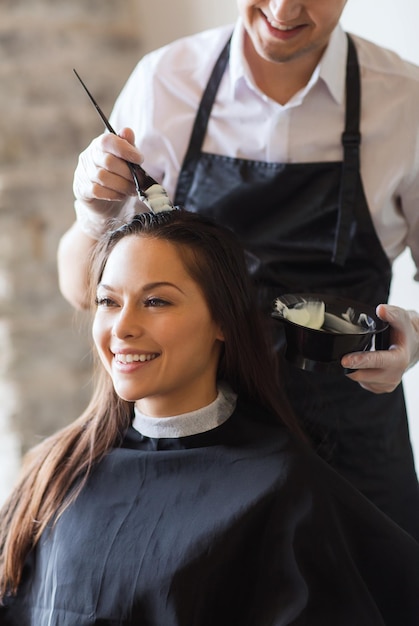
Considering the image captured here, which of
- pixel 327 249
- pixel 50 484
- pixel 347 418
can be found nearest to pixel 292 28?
pixel 327 249

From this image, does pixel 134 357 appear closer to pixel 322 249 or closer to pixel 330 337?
pixel 330 337

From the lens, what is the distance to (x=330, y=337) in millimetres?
1585

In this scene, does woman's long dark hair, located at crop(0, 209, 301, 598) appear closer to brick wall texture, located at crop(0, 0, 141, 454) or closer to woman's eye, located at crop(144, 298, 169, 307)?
woman's eye, located at crop(144, 298, 169, 307)

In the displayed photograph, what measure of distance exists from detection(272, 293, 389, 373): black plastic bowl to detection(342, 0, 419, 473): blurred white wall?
76 cm

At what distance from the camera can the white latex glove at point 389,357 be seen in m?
1.65

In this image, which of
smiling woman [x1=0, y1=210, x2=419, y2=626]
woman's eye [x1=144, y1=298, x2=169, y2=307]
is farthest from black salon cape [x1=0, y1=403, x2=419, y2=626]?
woman's eye [x1=144, y1=298, x2=169, y2=307]

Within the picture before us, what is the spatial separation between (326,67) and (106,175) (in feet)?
2.00

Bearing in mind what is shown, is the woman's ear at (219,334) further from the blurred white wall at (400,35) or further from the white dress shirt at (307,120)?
the blurred white wall at (400,35)

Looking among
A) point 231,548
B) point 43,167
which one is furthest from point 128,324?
point 43,167

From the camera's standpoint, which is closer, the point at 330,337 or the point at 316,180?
the point at 330,337

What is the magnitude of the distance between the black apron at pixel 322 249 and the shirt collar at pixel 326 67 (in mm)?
28

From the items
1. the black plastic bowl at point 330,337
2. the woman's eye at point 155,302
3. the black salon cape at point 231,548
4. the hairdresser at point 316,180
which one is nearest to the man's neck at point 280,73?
the hairdresser at point 316,180

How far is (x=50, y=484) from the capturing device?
1848mm

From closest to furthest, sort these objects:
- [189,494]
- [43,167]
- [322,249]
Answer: [189,494]
[322,249]
[43,167]
